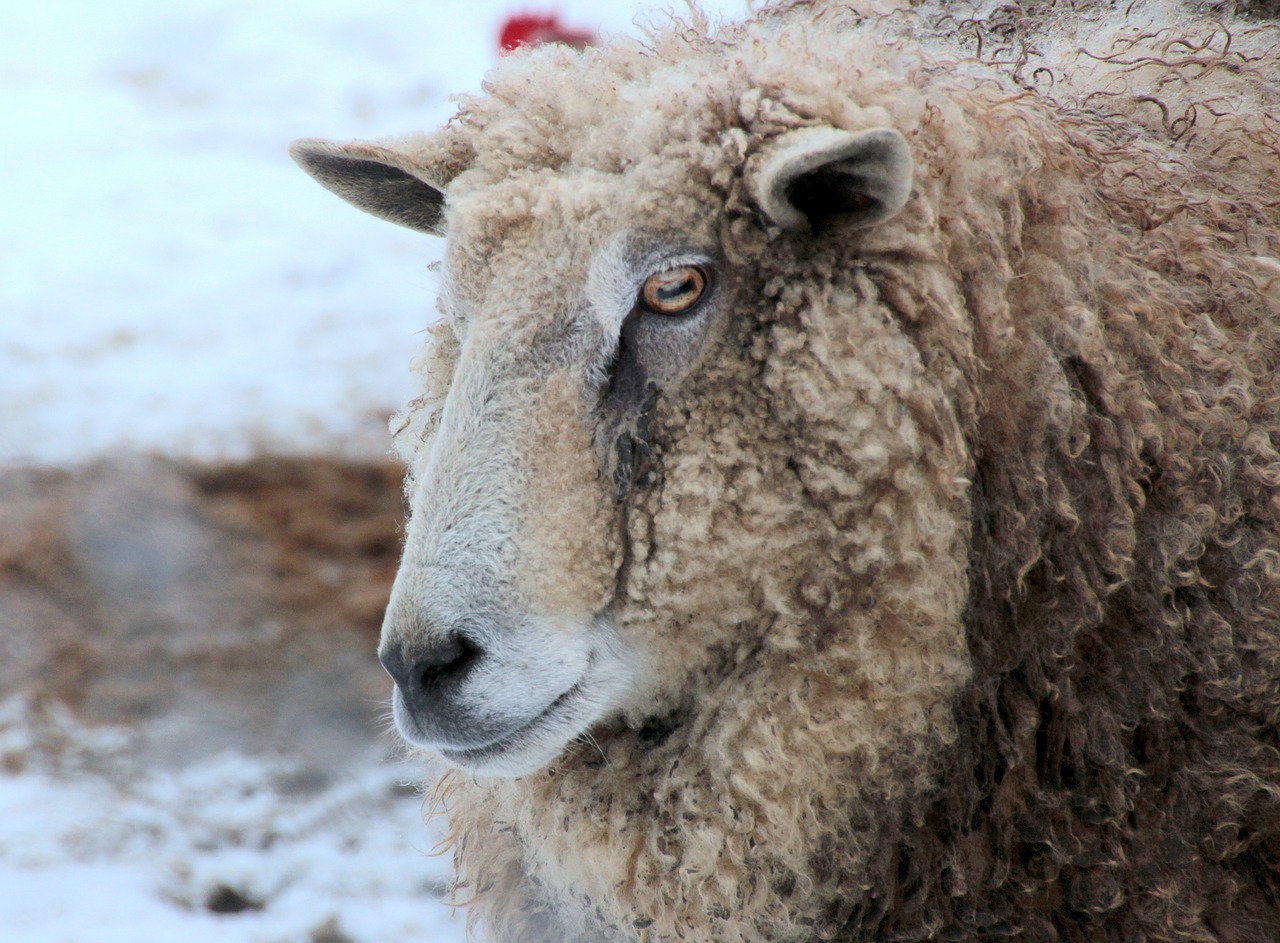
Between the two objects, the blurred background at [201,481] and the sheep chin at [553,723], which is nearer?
the sheep chin at [553,723]

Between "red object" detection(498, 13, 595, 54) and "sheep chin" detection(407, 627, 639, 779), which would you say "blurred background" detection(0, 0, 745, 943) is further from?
"sheep chin" detection(407, 627, 639, 779)

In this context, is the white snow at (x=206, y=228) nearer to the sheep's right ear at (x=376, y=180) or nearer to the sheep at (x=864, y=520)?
the sheep's right ear at (x=376, y=180)

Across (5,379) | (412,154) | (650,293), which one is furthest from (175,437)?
(650,293)

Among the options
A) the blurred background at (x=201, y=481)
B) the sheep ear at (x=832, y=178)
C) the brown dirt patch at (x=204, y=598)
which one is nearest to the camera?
the sheep ear at (x=832, y=178)

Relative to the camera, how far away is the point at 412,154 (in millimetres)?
2461

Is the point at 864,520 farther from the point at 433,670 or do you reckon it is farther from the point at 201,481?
the point at 201,481

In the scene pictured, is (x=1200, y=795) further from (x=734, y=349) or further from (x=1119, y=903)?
(x=734, y=349)

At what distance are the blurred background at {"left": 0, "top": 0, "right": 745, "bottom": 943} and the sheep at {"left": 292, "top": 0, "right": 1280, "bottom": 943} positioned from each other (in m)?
0.77

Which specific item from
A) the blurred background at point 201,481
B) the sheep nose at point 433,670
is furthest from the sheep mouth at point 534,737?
the blurred background at point 201,481

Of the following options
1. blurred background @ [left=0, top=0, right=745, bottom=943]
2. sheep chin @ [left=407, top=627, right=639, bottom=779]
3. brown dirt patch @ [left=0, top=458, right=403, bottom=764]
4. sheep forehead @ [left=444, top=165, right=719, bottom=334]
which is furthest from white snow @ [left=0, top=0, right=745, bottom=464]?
sheep chin @ [left=407, top=627, right=639, bottom=779]

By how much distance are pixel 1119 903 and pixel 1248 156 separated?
1.41 m

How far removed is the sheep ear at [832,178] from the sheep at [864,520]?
0.01 meters

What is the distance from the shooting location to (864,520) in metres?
2.03

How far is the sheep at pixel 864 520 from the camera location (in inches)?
79.2
